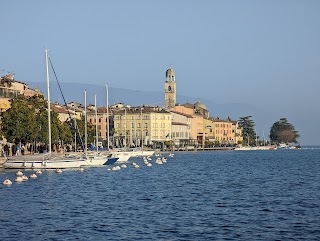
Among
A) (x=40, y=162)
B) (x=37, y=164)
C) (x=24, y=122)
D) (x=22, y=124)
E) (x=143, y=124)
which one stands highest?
(x=143, y=124)

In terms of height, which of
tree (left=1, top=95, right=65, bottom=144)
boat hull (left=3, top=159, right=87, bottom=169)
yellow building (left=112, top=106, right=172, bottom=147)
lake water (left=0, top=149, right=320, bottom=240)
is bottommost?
lake water (left=0, top=149, right=320, bottom=240)

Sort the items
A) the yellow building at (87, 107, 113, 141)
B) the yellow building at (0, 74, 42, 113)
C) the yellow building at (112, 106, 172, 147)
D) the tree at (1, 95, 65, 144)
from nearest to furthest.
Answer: the tree at (1, 95, 65, 144), the yellow building at (0, 74, 42, 113), the yellow building at (87, 107, 113, 141), the yellow building at (112, 106, 172, 147)

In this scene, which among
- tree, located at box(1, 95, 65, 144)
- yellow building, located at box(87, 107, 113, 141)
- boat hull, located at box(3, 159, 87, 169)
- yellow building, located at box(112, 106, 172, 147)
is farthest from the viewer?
yellow building, located at box(112, 106, 172, 147)

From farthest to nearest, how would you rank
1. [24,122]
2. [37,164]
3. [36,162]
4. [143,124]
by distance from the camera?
[143,124]
[24,122]
[36,162]
[37,164]

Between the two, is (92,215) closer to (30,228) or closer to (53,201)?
(30,228)

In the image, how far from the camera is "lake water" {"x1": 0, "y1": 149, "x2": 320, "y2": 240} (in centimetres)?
2980

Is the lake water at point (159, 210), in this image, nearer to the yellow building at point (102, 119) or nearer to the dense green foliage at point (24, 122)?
the dense green foliage at point (24, 122)

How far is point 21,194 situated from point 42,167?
20.9m

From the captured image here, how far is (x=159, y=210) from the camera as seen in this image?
37.2 meters

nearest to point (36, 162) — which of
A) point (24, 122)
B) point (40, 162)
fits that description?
point (40, 162)

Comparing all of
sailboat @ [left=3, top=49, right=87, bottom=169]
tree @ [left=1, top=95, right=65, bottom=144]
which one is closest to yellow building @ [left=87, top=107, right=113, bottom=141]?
tree @ [left=1, top=95, right=65, bottom=144]

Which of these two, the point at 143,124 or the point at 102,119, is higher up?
the point at 102,119

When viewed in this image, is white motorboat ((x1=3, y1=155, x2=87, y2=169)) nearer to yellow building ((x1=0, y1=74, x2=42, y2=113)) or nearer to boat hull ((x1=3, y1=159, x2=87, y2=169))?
boat hull ((x1=3, y1=159, x2=87, y2=169))

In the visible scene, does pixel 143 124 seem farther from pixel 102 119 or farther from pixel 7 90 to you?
pixel 7 90
